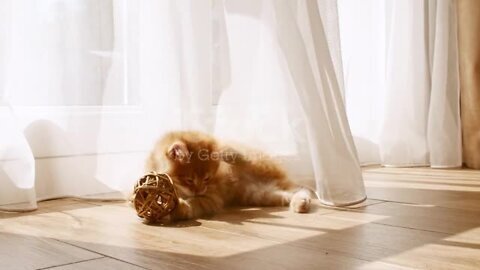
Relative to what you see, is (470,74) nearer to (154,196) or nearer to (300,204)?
(300,204)

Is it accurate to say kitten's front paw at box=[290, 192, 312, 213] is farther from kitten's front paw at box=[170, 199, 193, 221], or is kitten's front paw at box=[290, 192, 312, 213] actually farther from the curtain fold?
the curtain fold

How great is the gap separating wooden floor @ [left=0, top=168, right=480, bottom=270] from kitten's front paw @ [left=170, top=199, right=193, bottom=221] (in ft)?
0.17

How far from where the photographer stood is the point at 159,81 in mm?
1475

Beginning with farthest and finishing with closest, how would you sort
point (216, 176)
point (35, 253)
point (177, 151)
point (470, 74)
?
1. point (470, 74)
2. point (216, 176)
3. point (177, 151)
4. point (35, 253)

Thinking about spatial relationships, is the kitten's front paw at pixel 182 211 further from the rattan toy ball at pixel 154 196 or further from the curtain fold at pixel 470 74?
the curtain fold at pixel 470 74

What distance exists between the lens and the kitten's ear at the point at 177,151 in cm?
135

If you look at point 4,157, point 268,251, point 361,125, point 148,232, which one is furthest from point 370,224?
point 361,125

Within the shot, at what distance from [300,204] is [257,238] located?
31 cm

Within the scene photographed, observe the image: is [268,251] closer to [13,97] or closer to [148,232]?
[148,232]

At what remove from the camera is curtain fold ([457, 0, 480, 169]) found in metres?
2.39

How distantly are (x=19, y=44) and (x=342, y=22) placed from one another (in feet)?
4.41

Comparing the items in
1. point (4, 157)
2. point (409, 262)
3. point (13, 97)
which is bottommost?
point (409, 262)

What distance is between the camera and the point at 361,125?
243cm

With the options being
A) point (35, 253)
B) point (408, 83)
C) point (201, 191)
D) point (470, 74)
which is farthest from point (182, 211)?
point (470, 74)
